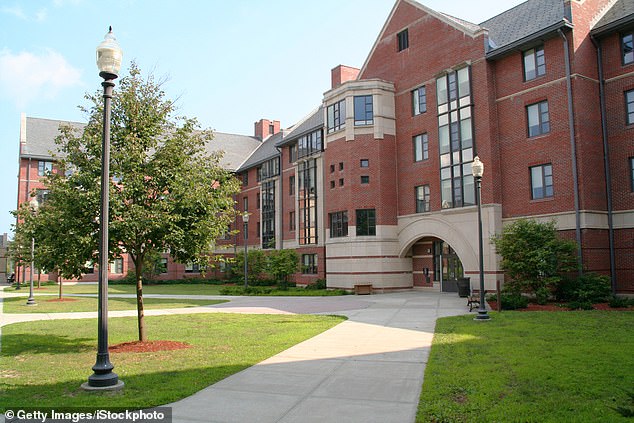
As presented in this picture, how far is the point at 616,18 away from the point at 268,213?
3290 cm

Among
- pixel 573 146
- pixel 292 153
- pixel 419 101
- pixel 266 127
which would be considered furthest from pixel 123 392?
pixel 266 127

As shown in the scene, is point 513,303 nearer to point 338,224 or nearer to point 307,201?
point 338,224

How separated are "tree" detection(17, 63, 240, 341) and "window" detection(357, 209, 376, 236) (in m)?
19.3

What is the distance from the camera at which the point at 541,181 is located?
23.4 meters

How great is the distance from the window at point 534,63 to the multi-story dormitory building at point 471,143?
0.19 feet

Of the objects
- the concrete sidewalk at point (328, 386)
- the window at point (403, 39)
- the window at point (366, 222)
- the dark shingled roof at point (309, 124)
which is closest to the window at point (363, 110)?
the window at point (403, 39)

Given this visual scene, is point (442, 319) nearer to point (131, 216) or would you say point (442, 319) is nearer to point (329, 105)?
point (131, 216)

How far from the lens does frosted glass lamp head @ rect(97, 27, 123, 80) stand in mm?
8266

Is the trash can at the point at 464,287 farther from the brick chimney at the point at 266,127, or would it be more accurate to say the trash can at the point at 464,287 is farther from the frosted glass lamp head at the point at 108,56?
the brick chimney at the point at 266,127

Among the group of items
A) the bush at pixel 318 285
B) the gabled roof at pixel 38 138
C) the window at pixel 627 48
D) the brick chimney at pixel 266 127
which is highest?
the brick chimney at pixel 266 127

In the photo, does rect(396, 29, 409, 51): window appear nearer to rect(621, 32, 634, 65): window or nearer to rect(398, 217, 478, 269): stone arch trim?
rect(398, 217, 478, 269): stone arch trim

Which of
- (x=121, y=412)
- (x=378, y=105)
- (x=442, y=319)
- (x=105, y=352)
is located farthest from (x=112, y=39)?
(x=378, y=105)

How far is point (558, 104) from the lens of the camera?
74.2 feet

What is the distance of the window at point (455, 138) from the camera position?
26.4 m
